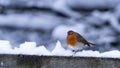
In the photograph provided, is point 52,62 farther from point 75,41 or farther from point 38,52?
point 75,41

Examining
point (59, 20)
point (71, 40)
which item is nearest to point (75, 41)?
point (71, 40)

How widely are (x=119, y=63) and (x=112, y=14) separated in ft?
4.46

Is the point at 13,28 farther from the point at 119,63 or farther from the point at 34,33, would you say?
the point at 119,63

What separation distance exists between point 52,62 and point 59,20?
4.35ft

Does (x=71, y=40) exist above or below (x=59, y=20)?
below

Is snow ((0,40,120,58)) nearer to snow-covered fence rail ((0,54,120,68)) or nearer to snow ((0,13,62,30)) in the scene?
snow-covered fence rail ((0,54,120,68))

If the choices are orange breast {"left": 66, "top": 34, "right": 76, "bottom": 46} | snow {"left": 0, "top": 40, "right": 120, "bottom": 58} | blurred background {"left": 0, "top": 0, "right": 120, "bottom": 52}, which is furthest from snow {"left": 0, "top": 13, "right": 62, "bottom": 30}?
snow {"left": 0, "top": 40, "right": 120, "bottom": 58}

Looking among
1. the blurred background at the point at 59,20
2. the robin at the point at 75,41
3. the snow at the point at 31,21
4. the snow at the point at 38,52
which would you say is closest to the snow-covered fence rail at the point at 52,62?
the snow at the point at 38,52

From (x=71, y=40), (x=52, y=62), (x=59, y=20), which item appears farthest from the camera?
(x=59, y=20)

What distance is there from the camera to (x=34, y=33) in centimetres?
347

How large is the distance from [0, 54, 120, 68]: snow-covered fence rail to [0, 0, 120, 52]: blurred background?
100cm

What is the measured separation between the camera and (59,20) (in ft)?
11.9

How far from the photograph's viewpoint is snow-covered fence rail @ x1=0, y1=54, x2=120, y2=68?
2330mm

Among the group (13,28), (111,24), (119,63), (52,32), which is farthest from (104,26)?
(119,63)
